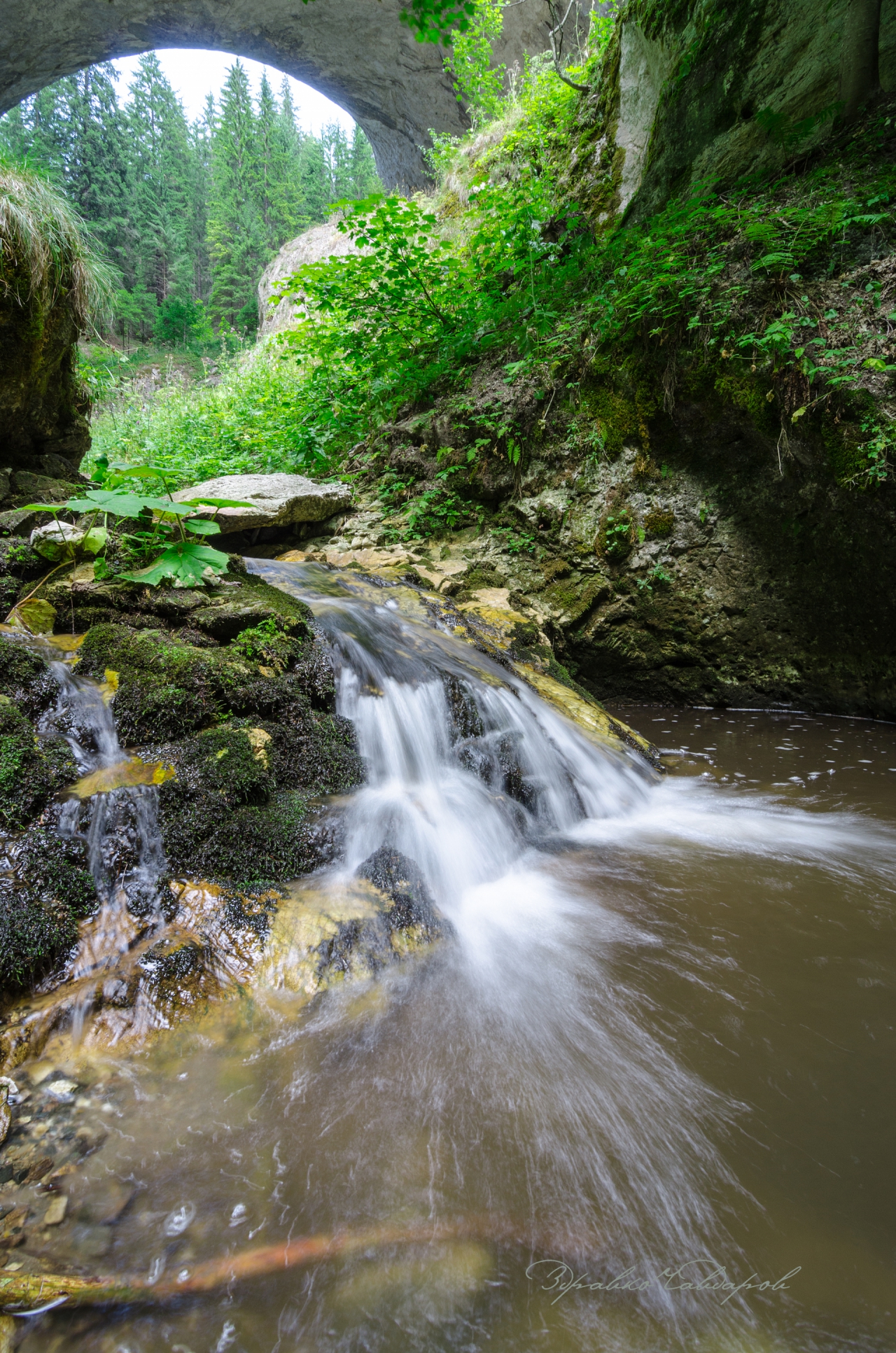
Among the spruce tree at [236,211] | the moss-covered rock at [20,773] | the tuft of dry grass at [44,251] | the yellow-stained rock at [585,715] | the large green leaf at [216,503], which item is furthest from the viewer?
the spruce tree at [236,211]

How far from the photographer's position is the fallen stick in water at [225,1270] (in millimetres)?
1162

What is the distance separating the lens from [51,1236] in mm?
1253

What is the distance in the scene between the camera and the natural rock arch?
35.2 feet

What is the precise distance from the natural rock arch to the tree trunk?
10.3 metres

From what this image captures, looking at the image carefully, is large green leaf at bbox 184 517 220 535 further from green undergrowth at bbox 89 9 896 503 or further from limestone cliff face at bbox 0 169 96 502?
green undergrowth at bbox 89 9 896 503

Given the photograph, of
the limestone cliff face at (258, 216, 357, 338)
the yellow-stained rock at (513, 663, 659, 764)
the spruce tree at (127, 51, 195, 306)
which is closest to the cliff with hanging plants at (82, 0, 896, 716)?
the yellow-stained rock at (513, 663, 659, 764)

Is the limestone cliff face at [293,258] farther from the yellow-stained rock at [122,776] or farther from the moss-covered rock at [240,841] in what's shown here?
the moss-covered rock at [240,841]

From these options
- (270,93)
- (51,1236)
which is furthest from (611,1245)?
(270,93)

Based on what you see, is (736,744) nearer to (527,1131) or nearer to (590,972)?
(590,972)

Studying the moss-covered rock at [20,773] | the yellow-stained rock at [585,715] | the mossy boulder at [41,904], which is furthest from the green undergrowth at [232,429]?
the mossy boulder at [41,904]

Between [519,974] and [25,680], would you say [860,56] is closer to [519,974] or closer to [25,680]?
[519,974]

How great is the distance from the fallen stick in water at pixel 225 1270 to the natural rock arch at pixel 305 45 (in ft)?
55.1

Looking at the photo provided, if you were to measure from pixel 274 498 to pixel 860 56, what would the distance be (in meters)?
6.15

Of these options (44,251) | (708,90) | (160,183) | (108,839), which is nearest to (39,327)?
(44,251)
